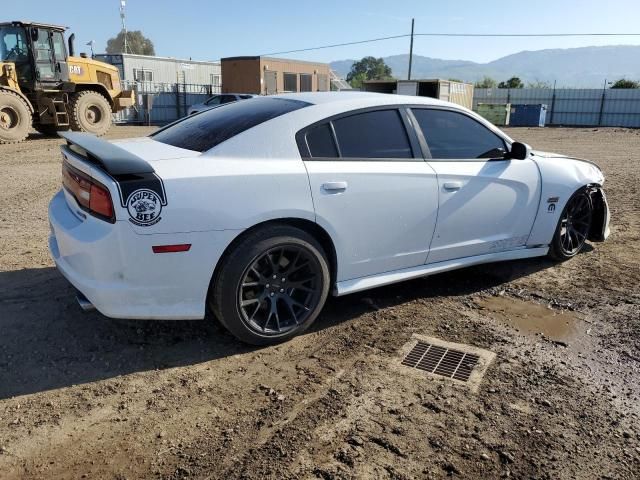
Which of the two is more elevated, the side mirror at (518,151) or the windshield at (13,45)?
the windshield at (13,45)

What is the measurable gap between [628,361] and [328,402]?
201 cm

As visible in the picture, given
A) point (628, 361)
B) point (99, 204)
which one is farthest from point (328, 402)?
point (628, 361)

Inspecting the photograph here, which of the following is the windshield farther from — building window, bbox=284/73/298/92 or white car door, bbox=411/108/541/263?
building window, bbox=284/73/298/92

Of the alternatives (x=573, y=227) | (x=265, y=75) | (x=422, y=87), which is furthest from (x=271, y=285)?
(x=265, y=75)

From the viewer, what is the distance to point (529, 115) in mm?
32812

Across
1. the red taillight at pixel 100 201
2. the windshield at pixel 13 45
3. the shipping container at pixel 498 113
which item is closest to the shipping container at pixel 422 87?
the shipping container at pixel 498 113

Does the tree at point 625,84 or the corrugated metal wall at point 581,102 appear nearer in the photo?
the corrugated metal wall at point 581,102

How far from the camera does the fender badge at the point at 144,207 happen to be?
9.57 ft

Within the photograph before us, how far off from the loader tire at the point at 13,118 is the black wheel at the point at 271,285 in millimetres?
14025

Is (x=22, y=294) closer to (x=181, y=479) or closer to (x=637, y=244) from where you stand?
(x=181, y=479)

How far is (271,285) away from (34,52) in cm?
1509

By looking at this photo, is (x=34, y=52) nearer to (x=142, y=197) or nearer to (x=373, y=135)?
(x=373, y=135)

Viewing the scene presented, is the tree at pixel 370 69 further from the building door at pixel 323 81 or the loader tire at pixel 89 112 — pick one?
the loader tire at pixel 89 112

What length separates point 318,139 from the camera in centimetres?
357
